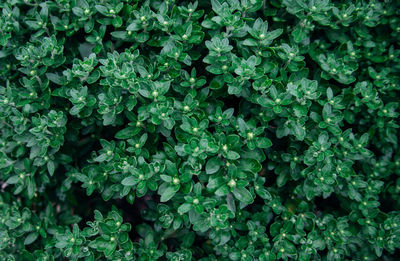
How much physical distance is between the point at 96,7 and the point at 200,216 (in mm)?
1654

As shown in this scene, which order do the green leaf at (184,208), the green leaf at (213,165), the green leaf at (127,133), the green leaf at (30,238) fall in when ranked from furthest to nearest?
the green leaf at (30,238), the green leaf at (127,133), the green leaf at (213,165), the green leaf at (184,208)

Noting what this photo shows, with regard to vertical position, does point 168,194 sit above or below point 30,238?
above

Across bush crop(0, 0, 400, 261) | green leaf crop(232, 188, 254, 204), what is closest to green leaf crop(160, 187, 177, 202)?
bush crop(0, 0, 400, 261)

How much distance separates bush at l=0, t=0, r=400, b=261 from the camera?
2410 mm

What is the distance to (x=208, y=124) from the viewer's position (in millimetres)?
2422

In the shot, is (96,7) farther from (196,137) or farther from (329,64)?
(329,64)

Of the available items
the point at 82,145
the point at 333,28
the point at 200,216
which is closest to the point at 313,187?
the point at 200,216

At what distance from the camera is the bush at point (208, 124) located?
241 cm

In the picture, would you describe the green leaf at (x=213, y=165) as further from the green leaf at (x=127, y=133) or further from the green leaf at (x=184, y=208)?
the green leaf at (x=127, y=133)

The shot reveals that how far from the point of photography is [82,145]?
307cm

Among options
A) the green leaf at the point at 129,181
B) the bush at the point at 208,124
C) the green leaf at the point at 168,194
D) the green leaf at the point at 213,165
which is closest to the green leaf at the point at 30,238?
the bush at the point at 208,124

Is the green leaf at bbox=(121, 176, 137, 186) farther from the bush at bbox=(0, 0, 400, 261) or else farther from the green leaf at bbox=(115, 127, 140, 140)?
the green leaf at bbox=(115, 127, 140, 140)

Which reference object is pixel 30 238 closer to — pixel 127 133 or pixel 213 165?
pixel 127 133

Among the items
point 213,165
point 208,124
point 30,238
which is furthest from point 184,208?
point 30,238
